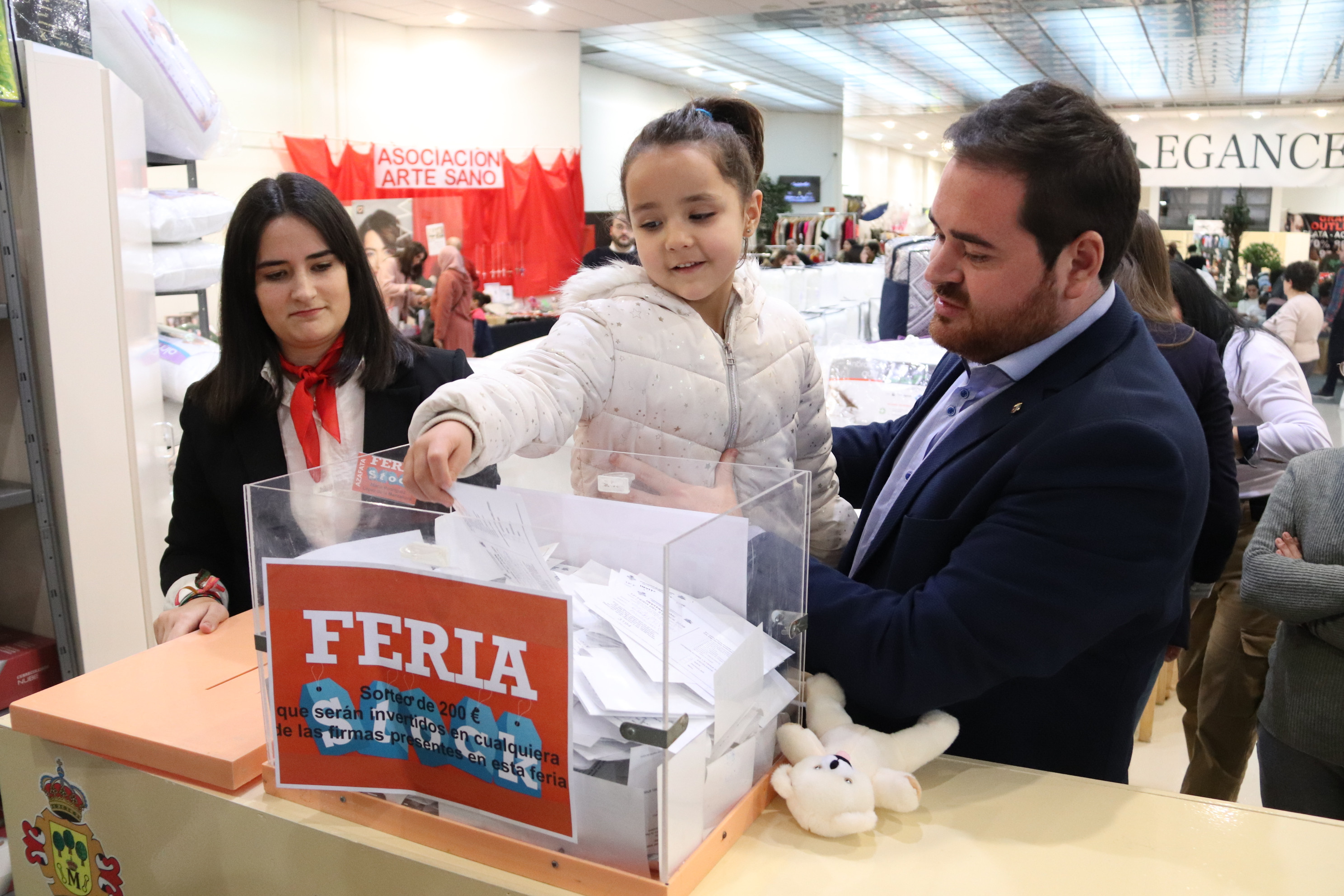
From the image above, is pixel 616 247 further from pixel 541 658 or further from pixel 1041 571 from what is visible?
pixel 541 658

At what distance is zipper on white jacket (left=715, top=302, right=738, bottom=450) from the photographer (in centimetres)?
158

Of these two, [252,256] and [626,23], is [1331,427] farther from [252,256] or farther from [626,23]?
[626,23]

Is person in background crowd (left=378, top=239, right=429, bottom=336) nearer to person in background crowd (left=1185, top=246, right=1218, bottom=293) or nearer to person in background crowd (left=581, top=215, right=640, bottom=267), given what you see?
person in background crowd (left=581, top=215, right=640, bottom=267)

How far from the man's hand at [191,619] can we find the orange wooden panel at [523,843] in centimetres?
53

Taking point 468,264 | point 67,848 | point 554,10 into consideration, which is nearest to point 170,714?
point 67,848

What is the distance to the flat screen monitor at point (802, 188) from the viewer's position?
37.2 feet

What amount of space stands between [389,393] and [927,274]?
115 centimetres

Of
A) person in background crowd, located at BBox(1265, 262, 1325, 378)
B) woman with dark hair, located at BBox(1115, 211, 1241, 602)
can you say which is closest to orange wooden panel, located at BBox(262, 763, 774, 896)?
woman with dark hair, located at BBox(1115, 211, 1241, 602)

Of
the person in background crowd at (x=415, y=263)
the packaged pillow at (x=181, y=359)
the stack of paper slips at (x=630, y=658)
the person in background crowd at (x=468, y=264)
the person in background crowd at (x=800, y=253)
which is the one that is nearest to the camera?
the stack of paper slips at (x=630, y=658)

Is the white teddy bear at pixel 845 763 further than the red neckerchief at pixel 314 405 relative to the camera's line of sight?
No

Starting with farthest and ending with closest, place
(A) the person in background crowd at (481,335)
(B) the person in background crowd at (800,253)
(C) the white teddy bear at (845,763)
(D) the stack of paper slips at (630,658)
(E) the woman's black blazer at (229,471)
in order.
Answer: (A) the person in background crowd at (481,335) → (B) the person in background crowd at (800,253) → (E) the woman's black blazer at (229,471) → (C) the white teddy bear at (845,763) → (D) the stack of paper slips at (630,658)

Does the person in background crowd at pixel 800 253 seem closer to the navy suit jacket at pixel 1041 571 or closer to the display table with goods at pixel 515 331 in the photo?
the display table with goods at pixel 515 331

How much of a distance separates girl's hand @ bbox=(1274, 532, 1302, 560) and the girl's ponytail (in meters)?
1.39

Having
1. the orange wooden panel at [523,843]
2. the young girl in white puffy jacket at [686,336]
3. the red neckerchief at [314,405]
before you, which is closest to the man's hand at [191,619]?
the red neckerchief at [314,405]
